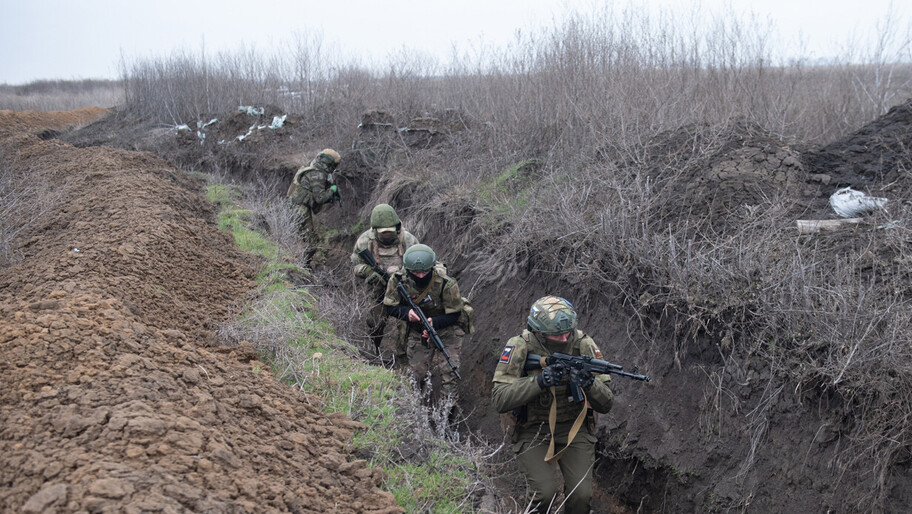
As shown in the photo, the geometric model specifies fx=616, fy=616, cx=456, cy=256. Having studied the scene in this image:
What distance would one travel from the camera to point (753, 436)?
178 inches

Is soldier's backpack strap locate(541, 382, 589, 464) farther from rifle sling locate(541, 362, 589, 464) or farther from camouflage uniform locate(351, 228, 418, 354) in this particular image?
camouflage uniform locate(351, 228, 418, 354)

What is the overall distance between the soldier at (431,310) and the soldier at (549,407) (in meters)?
1.64

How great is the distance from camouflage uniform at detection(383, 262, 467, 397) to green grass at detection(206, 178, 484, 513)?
67 cm

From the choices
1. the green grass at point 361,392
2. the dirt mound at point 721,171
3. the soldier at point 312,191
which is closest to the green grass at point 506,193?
the dirt mound at point 721,171

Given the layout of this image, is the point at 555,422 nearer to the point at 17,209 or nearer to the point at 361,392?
the point at 361,392

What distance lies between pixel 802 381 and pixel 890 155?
3.58 m

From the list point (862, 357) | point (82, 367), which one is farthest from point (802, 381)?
point (82, 367)

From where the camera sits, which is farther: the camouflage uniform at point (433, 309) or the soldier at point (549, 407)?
the camouflage uniform at point (433, 309)

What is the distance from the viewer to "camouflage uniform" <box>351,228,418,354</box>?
279 inches

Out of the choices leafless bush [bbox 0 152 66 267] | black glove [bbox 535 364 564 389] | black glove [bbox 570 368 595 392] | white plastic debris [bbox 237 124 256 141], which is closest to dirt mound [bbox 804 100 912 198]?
black glove [bbox 570 368 595 392]

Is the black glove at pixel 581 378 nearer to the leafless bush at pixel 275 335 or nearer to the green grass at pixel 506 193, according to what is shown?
the leafless bush at pixel 275 335

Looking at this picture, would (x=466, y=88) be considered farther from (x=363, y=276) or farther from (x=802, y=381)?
(x=802, y=381)

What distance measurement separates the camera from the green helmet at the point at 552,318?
4.47m

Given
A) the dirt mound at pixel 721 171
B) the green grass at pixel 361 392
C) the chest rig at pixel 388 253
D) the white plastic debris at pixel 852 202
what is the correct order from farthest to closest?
the chest rig at pixel 388 253
the dirt mound at pixel 721 171
the white plastic debris at pixel 852 202
the green grass at pixel 361 392
